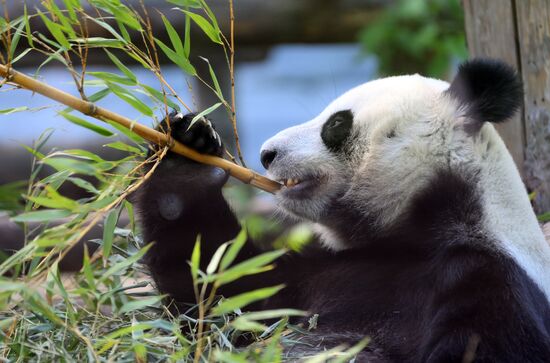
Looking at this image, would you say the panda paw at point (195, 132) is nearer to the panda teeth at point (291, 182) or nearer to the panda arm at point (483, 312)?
the panda teeth at point (291, 182)

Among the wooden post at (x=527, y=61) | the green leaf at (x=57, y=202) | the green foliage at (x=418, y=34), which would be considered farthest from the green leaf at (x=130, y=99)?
the green foliage at (x=418, y=34)

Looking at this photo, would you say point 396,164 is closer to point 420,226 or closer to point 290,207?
point 420,226

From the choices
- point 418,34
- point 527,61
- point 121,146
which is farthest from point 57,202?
point 418,34

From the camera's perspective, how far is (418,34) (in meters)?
5.46

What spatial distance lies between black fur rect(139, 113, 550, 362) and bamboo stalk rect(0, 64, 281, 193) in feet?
0.14

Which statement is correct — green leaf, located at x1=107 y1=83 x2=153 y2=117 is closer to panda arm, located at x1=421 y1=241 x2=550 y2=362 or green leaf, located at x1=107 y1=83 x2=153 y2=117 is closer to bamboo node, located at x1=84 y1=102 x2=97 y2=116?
bamboo node, located at x1=84 y1=102 x2=97 y2=116

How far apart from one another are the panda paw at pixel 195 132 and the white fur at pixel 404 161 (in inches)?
6.6

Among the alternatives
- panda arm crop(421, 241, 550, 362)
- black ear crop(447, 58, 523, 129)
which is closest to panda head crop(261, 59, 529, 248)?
black ear crop(447, 58, 523, 129)

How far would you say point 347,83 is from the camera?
7258 millimetres

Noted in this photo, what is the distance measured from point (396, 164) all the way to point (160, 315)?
69cm

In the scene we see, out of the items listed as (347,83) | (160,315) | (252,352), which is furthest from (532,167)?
(347,83)

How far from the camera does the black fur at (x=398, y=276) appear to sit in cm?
171

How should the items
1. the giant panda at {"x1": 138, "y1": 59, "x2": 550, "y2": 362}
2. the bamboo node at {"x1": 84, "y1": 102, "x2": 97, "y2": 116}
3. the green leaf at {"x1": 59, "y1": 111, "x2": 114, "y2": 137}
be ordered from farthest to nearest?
the giant panda at {"x1": 138, "y1": 59, "x2": 550, "y2": 362}, the bamboo node at {"x1": 84, "y1": 102, "x2": 97, "y2": 116}, the green leaf at {"x1": 59, "y1": 111, "x2": 114, "y2": 137}

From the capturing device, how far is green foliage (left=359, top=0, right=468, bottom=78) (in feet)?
17.6
